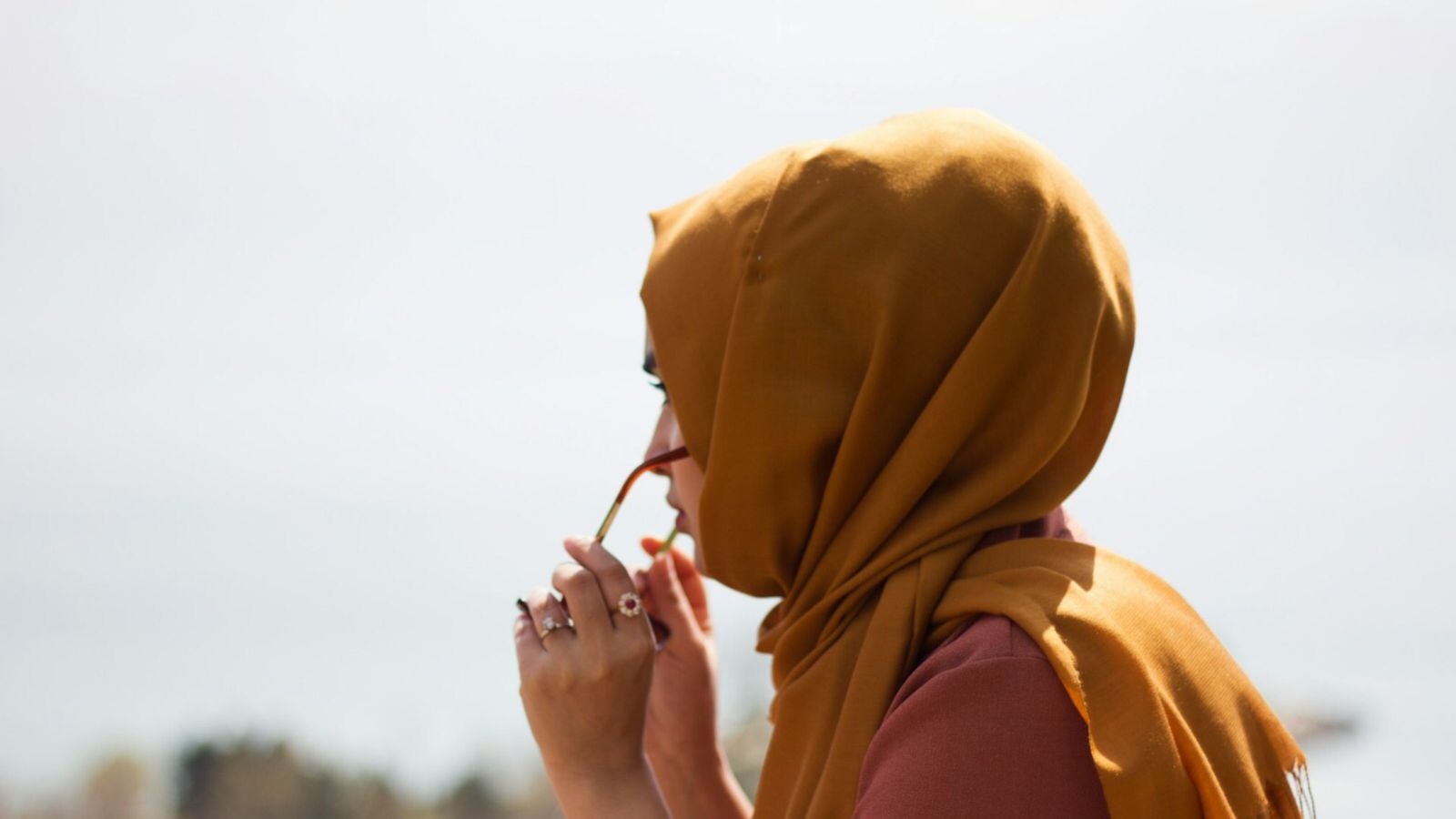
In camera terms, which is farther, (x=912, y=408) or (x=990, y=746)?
(x=912, y=408)

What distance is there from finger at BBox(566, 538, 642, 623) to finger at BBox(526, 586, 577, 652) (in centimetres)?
5

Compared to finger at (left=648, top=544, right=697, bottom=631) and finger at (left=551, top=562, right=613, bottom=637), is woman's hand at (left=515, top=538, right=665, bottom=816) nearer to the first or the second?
finger at (left=551, top=562, right=613, bottom=637)

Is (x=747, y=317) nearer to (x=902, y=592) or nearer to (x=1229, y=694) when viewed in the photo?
(x=902, y=592)

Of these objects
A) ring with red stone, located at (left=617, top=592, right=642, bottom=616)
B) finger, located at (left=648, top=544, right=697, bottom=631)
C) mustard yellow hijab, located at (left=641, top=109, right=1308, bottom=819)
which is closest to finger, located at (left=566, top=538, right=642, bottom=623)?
ring with red stone, located at (left=617, top=592, right=642, bottom=616)

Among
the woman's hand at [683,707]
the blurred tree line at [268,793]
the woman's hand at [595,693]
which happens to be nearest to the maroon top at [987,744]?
the woman's hand at [595,693]

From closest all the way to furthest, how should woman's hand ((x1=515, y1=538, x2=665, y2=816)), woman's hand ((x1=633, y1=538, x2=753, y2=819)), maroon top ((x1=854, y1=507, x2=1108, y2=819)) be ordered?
1. maroon top ((x1=854, y1=507, x2=1108, y2=819))
2. woman's hand ((x1=515, y1=538, x2=665, y2=816))
3. woman's hand ((x1=633, y1=538, x2=753, y2=819))

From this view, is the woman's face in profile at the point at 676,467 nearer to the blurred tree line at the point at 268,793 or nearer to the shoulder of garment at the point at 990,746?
the shoulder of garment at the point at 990,746

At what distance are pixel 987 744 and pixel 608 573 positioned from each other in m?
0.51

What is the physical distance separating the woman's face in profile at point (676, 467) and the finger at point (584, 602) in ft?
0.38

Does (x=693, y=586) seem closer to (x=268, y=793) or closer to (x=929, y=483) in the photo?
(x=929, y=483)

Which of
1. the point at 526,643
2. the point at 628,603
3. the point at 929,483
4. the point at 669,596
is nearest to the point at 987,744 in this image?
the point at 929,483

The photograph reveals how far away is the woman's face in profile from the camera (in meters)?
1.38

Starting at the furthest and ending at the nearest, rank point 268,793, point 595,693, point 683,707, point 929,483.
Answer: point 268,793 < point 683,707 < point 595,693 < point 929,483

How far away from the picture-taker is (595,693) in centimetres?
135
